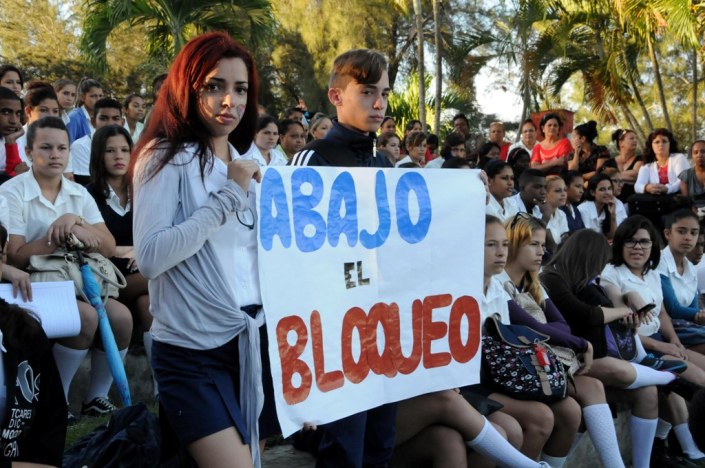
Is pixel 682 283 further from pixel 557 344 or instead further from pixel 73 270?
pixel 73 270

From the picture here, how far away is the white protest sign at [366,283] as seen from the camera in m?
3.31

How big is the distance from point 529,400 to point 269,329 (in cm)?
228

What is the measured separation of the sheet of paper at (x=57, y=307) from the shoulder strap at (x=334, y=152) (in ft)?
6.30

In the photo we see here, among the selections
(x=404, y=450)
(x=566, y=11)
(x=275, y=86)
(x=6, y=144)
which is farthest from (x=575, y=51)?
(x=404, y=450)

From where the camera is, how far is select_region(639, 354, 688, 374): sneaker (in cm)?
648

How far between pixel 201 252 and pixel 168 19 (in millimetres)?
12154

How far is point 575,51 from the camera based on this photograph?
2117cm

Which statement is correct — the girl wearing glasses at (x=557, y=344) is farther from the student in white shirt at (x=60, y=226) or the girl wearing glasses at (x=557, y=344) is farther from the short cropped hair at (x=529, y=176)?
the short cropped hair at (x=529, y=176)

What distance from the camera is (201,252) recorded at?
9.59 ft

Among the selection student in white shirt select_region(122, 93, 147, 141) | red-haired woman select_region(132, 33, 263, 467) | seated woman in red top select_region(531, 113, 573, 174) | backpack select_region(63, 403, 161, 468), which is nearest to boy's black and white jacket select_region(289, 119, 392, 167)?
red-haired woman select_region(132, 33, 263, 467)

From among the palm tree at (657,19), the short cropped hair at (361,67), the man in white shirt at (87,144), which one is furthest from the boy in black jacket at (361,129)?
the palm tree at (657,19)

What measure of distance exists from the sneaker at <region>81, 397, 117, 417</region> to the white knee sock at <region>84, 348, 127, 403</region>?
1.5 inches

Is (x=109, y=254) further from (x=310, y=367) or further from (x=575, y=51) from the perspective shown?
(x=575, y=51)

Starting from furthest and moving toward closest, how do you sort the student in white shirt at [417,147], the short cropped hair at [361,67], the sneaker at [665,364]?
the student in white shirt at [417,147] → the sneaker at [665,364] → the short cropped hair at [361,67]
